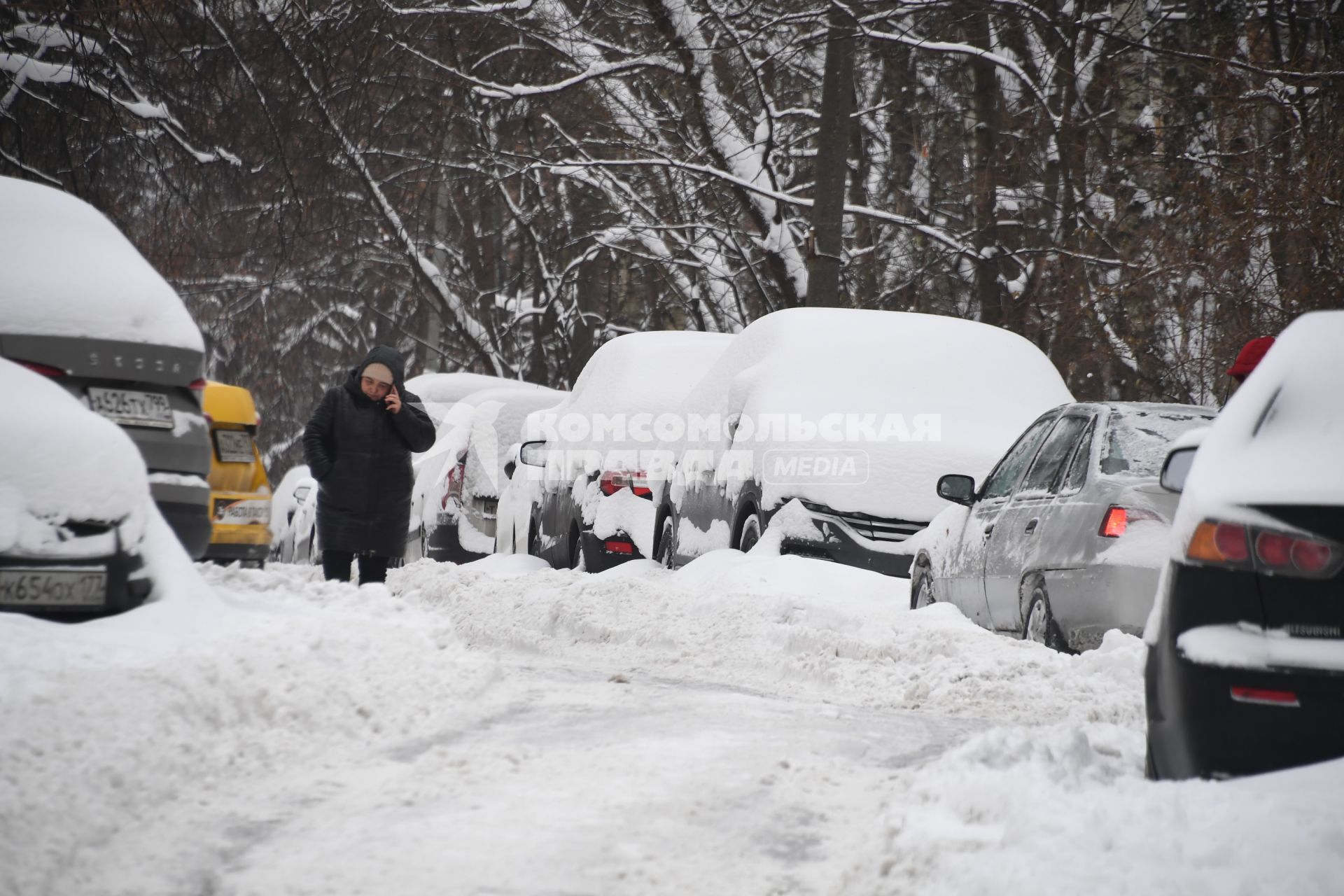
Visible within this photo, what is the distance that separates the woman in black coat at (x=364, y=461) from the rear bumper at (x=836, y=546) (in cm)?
232

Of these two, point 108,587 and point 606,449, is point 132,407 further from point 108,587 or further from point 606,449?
point 606,449

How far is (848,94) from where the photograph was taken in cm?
1739

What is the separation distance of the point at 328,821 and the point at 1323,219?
28.8ft

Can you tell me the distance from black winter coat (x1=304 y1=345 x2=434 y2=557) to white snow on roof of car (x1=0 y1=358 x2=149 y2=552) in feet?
10.6

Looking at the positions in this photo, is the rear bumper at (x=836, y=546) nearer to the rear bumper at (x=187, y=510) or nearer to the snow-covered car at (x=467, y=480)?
the rear bumper at (x=187, y=510)

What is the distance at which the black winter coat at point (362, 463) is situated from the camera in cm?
862

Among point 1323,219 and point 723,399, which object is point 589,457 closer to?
point 723,399

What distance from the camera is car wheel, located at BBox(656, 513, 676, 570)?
1149cm

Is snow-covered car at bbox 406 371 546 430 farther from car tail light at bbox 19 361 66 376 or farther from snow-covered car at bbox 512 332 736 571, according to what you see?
car tail light at bbox 19 361 66 376

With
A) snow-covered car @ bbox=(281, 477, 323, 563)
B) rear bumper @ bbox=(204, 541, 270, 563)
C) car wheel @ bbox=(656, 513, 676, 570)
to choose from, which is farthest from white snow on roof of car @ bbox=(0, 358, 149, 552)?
snow-covered car @ bbox=(281, 477, 323, 563)

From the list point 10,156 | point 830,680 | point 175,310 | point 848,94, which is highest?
point 848,94

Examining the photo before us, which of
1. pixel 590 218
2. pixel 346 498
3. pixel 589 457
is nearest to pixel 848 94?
pixel 589 457

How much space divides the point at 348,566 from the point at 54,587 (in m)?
3.77

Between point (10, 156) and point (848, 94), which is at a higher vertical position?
point (848, 94)
